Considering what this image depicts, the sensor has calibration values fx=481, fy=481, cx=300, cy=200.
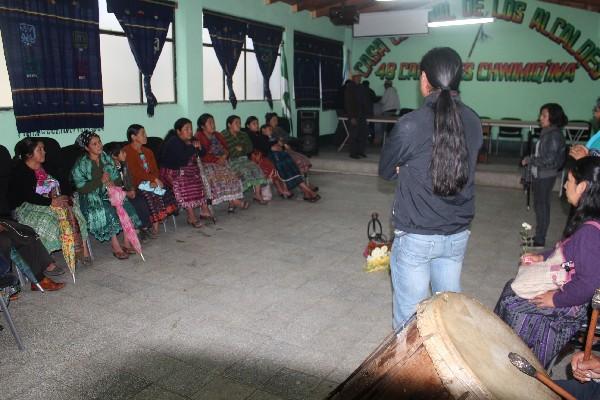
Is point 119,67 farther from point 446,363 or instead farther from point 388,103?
point 388,103

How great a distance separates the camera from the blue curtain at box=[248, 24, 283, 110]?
836cm

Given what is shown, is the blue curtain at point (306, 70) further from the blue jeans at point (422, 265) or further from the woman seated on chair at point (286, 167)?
the blue jeans at point (422, 265)

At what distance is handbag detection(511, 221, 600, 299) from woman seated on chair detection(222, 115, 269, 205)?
4.11 metres

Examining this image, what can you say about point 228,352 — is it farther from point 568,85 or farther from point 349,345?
point 568,85

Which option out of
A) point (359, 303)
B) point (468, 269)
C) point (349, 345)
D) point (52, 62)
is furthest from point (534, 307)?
point (52, 62)

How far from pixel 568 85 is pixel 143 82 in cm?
883

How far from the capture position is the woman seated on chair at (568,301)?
2.03 meters

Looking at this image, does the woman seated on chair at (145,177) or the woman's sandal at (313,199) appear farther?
the woman's sandal at (313,199)

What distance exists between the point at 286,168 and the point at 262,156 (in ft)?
1.18

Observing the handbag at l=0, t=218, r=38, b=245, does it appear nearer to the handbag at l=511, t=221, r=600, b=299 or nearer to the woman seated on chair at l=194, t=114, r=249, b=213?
the woman seated on chair at l=194, t=114, r=249, b=213

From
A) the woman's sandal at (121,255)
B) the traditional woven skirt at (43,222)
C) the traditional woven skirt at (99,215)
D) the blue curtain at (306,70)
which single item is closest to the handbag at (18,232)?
the traditional woven skirt at (43,222)

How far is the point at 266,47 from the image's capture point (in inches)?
342

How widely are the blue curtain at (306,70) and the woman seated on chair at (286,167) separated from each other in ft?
11.8

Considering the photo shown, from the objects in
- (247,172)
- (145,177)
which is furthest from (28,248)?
(247,172)
